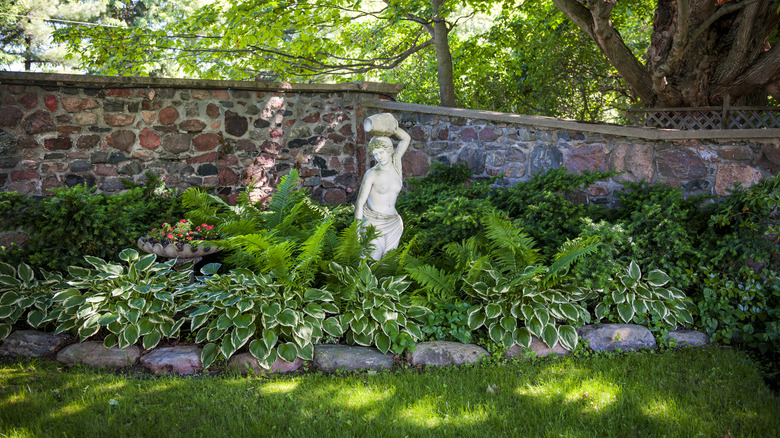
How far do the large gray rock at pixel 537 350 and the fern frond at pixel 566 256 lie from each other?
1.62 feet

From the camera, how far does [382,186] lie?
15.3 feet

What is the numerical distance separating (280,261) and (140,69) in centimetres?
778

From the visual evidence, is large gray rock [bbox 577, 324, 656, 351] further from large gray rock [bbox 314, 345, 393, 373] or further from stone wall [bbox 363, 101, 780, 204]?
stone wall [bbox 363, 101, 780, 204]

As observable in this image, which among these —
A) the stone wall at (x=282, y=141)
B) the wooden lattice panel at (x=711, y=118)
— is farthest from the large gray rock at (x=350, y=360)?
the wooden lattice panel at (x=711, y=118)

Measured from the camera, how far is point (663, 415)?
3084 mm

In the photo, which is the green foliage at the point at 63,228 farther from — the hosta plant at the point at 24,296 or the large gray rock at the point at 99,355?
the large gray rock at the point at 99,355

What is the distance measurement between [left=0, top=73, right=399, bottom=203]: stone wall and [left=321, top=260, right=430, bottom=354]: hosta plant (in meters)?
3.49

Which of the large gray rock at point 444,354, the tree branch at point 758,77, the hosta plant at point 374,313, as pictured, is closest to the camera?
the large gray rock at point 444,354

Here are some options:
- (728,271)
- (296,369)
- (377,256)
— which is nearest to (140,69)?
(377,256)

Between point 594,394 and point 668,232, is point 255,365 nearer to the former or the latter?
point 594,394

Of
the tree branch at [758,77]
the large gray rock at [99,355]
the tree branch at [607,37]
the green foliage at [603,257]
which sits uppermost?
the tree branch at [607,37]

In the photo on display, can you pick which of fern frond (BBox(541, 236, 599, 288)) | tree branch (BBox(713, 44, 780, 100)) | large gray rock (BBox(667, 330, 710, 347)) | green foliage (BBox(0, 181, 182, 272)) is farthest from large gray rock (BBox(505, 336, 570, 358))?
tree branch (BBox(713, 44, 780, 100))

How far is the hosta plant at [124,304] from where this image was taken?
4.01 m

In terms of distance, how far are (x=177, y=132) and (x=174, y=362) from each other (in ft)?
13.3
